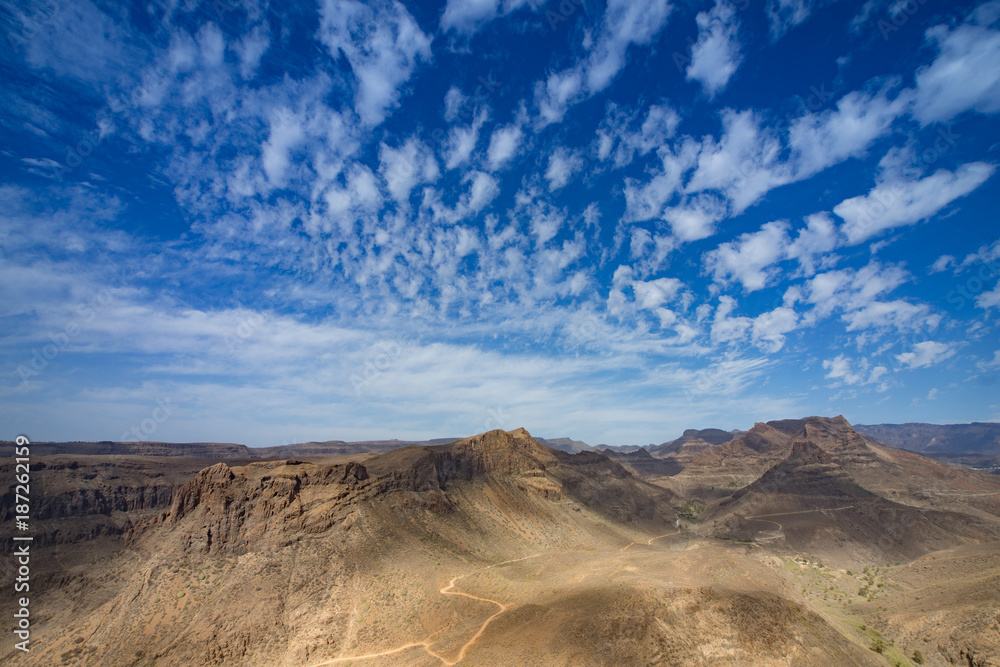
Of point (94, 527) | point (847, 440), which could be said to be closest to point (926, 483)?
point (847, 440)

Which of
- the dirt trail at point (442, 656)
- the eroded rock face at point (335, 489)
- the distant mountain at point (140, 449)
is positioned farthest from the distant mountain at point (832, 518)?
the distant mountain at point (140, 449)

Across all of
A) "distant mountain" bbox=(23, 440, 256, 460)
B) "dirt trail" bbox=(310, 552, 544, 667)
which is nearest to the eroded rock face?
"dirt trail" bbox=(310, 552, 544, 667)

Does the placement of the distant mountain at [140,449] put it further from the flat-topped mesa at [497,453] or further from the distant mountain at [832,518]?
the distant mountain at [832,518]

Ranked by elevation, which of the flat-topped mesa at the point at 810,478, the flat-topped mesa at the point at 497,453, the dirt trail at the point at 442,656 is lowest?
the dirt trail at the point at 442,656

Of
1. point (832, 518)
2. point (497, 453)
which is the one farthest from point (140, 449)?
point (832, 518)

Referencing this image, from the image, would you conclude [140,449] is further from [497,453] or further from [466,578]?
[466,578]

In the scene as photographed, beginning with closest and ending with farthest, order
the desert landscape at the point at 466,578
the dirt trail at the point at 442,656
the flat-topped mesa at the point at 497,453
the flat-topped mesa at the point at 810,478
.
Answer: the desert landscape at the point at 466,578, the dirt trail at the point at 442,656, the flat-topped mesa at the point at 497,453, the flat-topped mesa at the point at 810,478

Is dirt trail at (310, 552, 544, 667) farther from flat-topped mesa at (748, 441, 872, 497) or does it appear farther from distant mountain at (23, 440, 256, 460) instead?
distant mountain at (23, 440, 256, 460)

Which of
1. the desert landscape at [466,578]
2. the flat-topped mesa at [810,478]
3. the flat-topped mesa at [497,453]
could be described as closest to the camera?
the desert landscape at [466,578]
